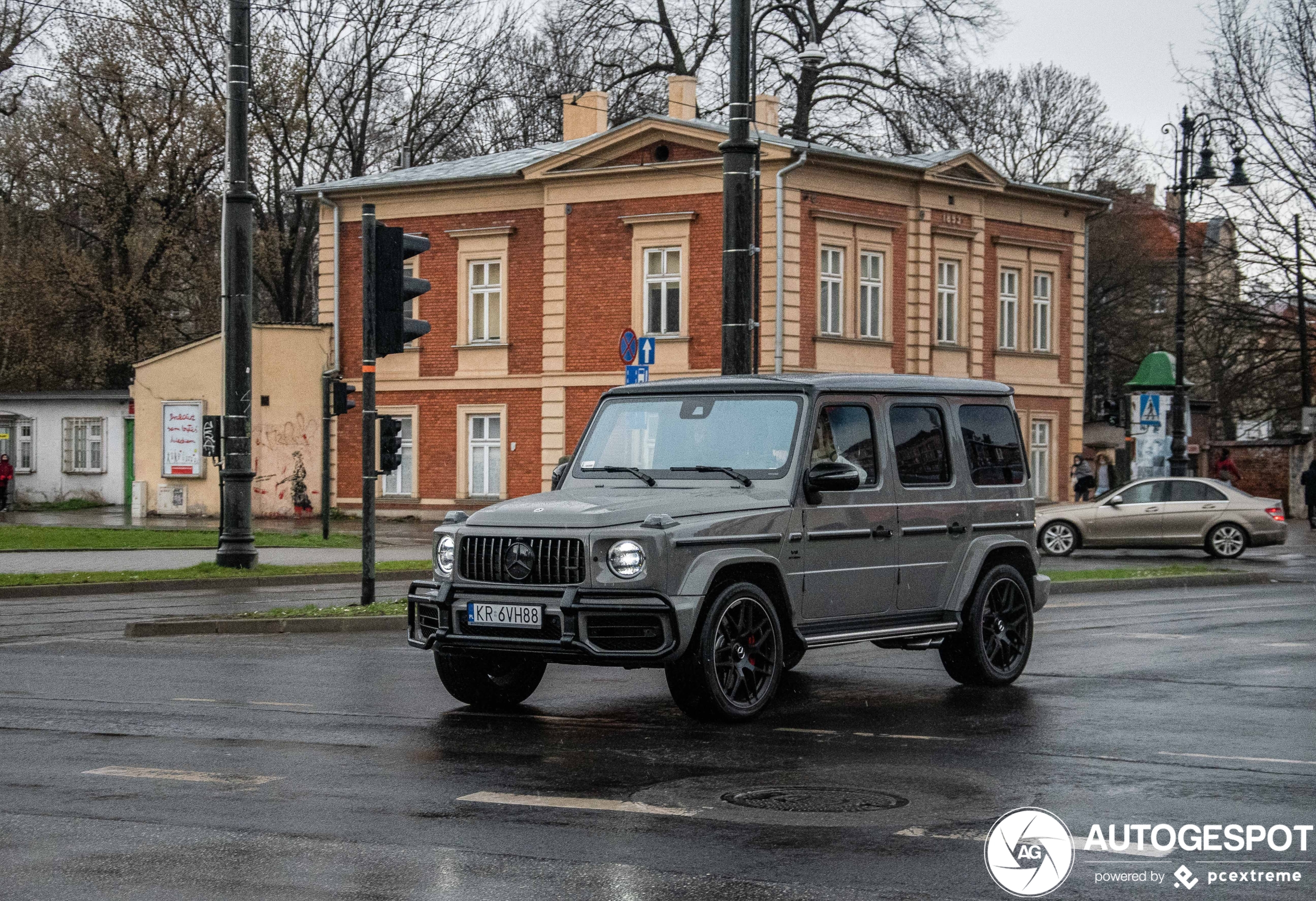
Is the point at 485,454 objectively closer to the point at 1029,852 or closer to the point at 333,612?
the point at 333,612

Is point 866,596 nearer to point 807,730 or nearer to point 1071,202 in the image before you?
point 807,730

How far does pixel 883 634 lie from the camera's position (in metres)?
10.5

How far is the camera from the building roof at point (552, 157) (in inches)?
1443

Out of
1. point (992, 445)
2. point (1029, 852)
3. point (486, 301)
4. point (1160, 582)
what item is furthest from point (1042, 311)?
point (1029, 852)

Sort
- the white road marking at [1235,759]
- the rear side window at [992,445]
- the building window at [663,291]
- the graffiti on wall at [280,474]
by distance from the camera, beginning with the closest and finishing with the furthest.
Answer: the white road marking at [1235,759] → the rear side window at [992,445] → the building window at [663,291] → the graffiti on wall at [280,474]

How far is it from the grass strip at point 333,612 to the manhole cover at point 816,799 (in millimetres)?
8917

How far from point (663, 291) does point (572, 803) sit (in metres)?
31.0

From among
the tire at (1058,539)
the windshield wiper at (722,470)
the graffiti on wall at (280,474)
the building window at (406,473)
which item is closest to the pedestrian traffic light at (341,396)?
the tire at (1058,539)

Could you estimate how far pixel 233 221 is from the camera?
73.2 ft

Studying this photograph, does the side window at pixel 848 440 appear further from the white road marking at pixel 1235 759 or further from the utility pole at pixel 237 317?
the utility pole at pixel 237 317

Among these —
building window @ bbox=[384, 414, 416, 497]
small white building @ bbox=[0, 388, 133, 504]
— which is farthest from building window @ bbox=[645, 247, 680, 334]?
small white building @ bbox=[0, 388, 133, 504]

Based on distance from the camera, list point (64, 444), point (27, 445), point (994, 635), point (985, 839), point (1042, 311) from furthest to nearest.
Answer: point (27, 445) → point (64, 444) → point (1042, 311) → point (994, 635) → point (985, 839)

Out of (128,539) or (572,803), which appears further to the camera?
(128,539)

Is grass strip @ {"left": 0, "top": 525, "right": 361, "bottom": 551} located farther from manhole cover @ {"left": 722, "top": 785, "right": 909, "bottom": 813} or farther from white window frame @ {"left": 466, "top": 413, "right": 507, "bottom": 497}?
manhole cover @ {"left": 722, "top": 785, "right": 909, "bottom": 813}
